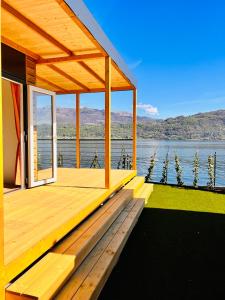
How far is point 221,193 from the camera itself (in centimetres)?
650

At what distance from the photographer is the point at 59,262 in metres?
2.01

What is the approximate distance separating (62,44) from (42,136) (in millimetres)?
1626

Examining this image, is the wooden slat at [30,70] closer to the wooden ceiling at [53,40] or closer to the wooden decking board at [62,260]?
the wooden ceiling at [53,40]

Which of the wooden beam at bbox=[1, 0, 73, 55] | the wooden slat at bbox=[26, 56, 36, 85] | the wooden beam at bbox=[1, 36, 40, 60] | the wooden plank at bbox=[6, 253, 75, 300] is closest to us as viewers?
the wooden plank at bbox=[6, 253, 75, 300]

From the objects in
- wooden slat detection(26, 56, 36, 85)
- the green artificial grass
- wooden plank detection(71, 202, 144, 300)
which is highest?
wooden slat detection(26, 56, 36, 85)

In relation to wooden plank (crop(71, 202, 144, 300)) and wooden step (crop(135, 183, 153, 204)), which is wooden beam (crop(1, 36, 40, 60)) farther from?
wooden step (crop(135, 183, 153, 204))

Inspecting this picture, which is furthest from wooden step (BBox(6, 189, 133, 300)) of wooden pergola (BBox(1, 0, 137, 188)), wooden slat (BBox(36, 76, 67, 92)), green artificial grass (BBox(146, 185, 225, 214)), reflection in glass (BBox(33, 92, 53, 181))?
wooden slat (BBox(36, 76, 67, 92))


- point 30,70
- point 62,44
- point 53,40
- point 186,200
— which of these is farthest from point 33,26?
point 186,200

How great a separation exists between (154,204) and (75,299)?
11.7 ft

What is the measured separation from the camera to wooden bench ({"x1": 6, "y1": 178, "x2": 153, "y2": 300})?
1697mm

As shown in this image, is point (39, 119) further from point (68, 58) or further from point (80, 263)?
point (80, 263)

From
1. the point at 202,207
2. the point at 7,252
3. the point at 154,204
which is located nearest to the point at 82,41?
the point at 7,252

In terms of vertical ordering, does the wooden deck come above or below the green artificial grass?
above

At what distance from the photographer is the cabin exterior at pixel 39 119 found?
2.14 meters
